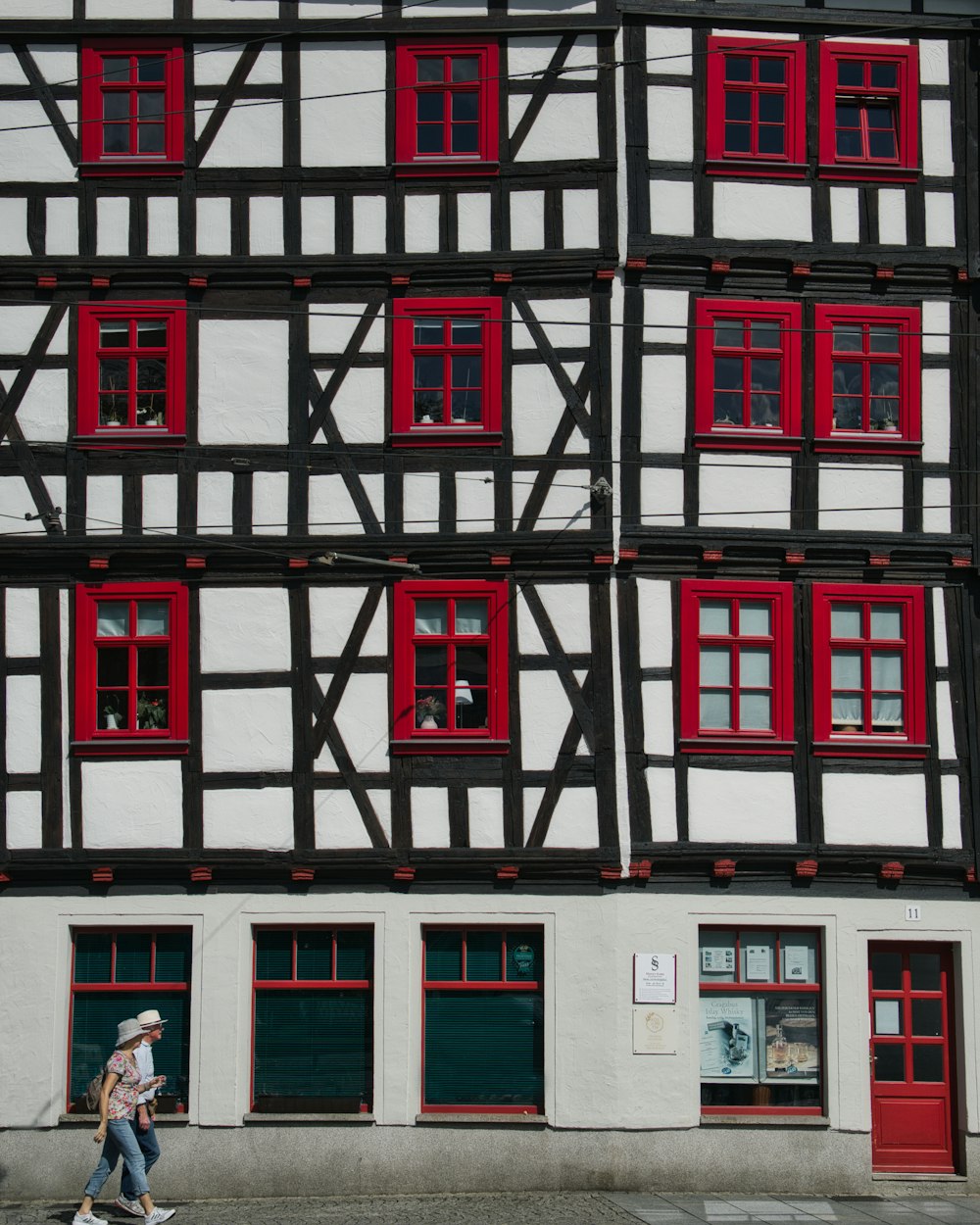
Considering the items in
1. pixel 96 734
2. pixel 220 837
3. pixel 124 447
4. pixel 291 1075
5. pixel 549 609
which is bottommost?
pixel 291 1075

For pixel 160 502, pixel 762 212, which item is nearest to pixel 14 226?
pixel 160 502

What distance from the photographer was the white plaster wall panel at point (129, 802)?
59.3 ft

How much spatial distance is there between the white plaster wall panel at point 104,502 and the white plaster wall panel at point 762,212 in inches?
287

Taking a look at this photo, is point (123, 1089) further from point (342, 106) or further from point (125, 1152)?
point (342, 106)

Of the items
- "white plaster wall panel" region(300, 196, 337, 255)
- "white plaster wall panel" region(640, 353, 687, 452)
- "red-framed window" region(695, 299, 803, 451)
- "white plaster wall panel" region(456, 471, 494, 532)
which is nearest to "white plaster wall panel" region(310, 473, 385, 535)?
"white plaster wall panel" region(456, 471, 494, 532)

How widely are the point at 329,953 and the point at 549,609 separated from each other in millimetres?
4406

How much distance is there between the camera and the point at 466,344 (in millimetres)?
18688

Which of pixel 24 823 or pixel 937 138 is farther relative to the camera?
pixel 937 138

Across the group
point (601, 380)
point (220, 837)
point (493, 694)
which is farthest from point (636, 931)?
point (601, 380)

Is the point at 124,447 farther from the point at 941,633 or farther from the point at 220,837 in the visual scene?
the point at 941,633

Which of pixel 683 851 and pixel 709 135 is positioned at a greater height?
pixel 709 135

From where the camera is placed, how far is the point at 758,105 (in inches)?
751

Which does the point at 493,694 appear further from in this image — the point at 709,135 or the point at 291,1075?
the point at 709,135

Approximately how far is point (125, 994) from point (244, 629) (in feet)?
13.5
